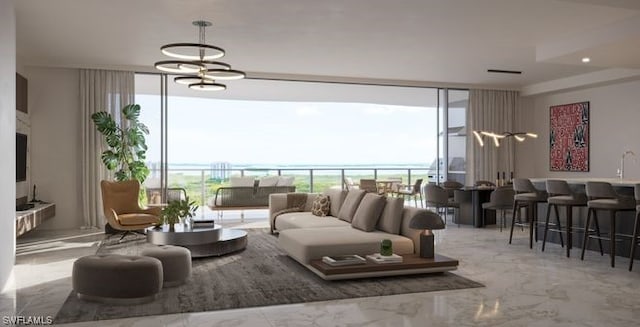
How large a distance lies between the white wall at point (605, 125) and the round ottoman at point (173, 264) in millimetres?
8046

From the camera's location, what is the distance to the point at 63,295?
470 cm

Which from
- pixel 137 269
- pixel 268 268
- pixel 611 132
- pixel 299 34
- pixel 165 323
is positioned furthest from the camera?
pixel 611 132

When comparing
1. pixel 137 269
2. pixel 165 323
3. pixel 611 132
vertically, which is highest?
pixel 611 132

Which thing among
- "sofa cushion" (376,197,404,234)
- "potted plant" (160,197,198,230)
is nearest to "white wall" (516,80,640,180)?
"sofa cushion" (376,197,404,234)

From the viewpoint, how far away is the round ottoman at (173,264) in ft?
16.3

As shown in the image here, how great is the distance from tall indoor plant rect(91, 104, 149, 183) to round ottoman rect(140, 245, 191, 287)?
395 cm

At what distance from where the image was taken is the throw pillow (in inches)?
302

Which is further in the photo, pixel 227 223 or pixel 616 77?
pixel 227 223

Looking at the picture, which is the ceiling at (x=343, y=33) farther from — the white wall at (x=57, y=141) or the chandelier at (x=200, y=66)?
the white wall at (x=57, y=141)

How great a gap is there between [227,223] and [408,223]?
503 centimetres

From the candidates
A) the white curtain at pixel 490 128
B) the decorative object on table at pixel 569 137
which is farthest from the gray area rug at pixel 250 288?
the decorative object on table at pixel 569 137

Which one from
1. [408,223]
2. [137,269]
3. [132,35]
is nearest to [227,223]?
[132,35]

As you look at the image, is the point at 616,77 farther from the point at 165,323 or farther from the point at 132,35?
the point at 165,323

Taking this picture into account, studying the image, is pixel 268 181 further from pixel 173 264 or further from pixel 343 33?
pixel 173 264
